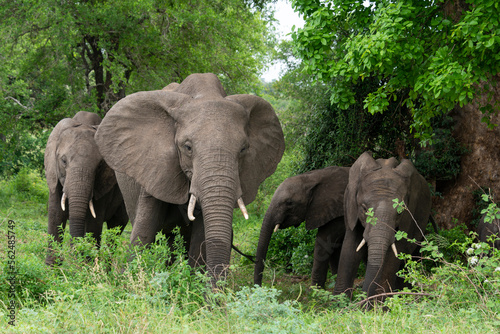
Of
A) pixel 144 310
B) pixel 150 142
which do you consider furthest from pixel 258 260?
pixel 144 310

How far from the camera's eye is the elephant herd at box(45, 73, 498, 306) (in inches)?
247

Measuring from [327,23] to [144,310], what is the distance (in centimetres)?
554

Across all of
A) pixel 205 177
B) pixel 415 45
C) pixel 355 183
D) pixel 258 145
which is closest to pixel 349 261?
pixel 355 183

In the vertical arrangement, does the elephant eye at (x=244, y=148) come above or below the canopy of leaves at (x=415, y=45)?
below

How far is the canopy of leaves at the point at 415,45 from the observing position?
25.1 ft

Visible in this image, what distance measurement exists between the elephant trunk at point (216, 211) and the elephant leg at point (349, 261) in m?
2.34

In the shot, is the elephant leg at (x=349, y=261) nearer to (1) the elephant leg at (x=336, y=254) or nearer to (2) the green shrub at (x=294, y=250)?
(1) the elephant leg at (x=336, y=254)

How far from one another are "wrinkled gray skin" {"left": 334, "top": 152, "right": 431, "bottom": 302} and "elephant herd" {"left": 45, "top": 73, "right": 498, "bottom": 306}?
0.04 feet

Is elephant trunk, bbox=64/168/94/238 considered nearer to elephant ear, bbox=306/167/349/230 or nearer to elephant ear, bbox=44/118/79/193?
elephant ear, bbox=44/118/79/193

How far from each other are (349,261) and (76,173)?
3855mm

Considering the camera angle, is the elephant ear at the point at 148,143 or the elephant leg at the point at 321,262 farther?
the elephant leg at the point at 321,262

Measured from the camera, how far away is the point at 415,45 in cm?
835

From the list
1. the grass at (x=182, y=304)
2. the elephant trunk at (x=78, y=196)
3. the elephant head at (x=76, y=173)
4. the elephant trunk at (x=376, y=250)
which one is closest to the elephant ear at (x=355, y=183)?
the elephant trunk at (x=376, y=250)

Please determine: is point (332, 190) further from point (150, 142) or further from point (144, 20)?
point (144, 20)
